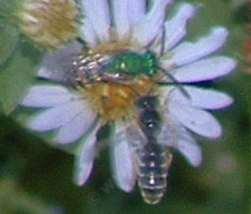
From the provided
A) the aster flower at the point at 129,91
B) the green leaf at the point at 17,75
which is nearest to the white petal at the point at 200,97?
the aster flower at the point at 129,91

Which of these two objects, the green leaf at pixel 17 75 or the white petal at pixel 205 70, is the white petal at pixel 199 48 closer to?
the white petal at pixel 205 70

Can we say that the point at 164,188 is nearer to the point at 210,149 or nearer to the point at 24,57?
the point at 210,149

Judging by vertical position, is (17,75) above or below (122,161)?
above

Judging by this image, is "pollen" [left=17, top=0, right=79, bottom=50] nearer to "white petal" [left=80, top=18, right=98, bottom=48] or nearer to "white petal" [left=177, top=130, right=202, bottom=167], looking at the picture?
"white petal" [left=80, top=18, right=98, bottom=48]

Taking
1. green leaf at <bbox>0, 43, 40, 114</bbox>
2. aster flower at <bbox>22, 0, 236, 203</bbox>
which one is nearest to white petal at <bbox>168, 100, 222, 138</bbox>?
aster flower at <bbox>22, 0, 236, 203</bbox>

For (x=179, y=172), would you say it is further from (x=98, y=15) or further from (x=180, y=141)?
(x=98, y=15)

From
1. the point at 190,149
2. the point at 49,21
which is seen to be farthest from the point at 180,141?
the point at 49,21

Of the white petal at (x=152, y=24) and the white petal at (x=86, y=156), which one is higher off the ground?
the white petal at (x=152, y=24)

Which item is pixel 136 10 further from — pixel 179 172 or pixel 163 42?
pixel 179 172
